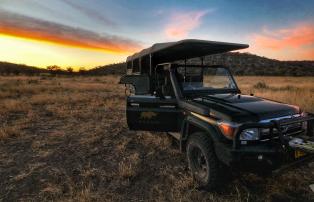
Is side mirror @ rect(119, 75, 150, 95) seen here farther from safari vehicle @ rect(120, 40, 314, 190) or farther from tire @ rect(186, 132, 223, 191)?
tire @ rect(186, 132, 223, 191)

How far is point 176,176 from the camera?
4629mm

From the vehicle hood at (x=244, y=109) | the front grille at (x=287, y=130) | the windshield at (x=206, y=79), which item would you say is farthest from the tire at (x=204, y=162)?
the windshield at (x=206, y=79)

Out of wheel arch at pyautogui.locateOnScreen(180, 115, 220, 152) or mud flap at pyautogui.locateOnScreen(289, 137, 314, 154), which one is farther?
wheel arch at pyautogui.locateOnScreen(180, 115, 220, 152)

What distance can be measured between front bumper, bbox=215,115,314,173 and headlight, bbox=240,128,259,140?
0.22ft

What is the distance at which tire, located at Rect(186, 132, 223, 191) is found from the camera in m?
3.68

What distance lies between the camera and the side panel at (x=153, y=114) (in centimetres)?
487

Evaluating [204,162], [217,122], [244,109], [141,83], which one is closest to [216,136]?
[217,122]

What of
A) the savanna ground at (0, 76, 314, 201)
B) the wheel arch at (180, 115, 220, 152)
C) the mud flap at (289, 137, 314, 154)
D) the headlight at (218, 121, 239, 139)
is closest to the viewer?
the mud flap at (289, 137, 314, 154)

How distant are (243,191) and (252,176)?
21.6 inches

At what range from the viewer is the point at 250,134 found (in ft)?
11.2

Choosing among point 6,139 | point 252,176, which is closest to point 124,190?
point 252,176

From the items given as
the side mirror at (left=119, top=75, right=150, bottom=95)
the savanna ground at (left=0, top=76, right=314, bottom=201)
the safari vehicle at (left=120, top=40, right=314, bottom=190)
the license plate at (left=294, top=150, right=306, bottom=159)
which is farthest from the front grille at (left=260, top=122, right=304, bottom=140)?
the side mirror at (left=119, top=75, right=150, bottom=95)

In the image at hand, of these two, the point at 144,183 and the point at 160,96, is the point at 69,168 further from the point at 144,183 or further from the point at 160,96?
the point at 160,96

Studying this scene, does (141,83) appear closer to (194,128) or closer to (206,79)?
(206,79)
